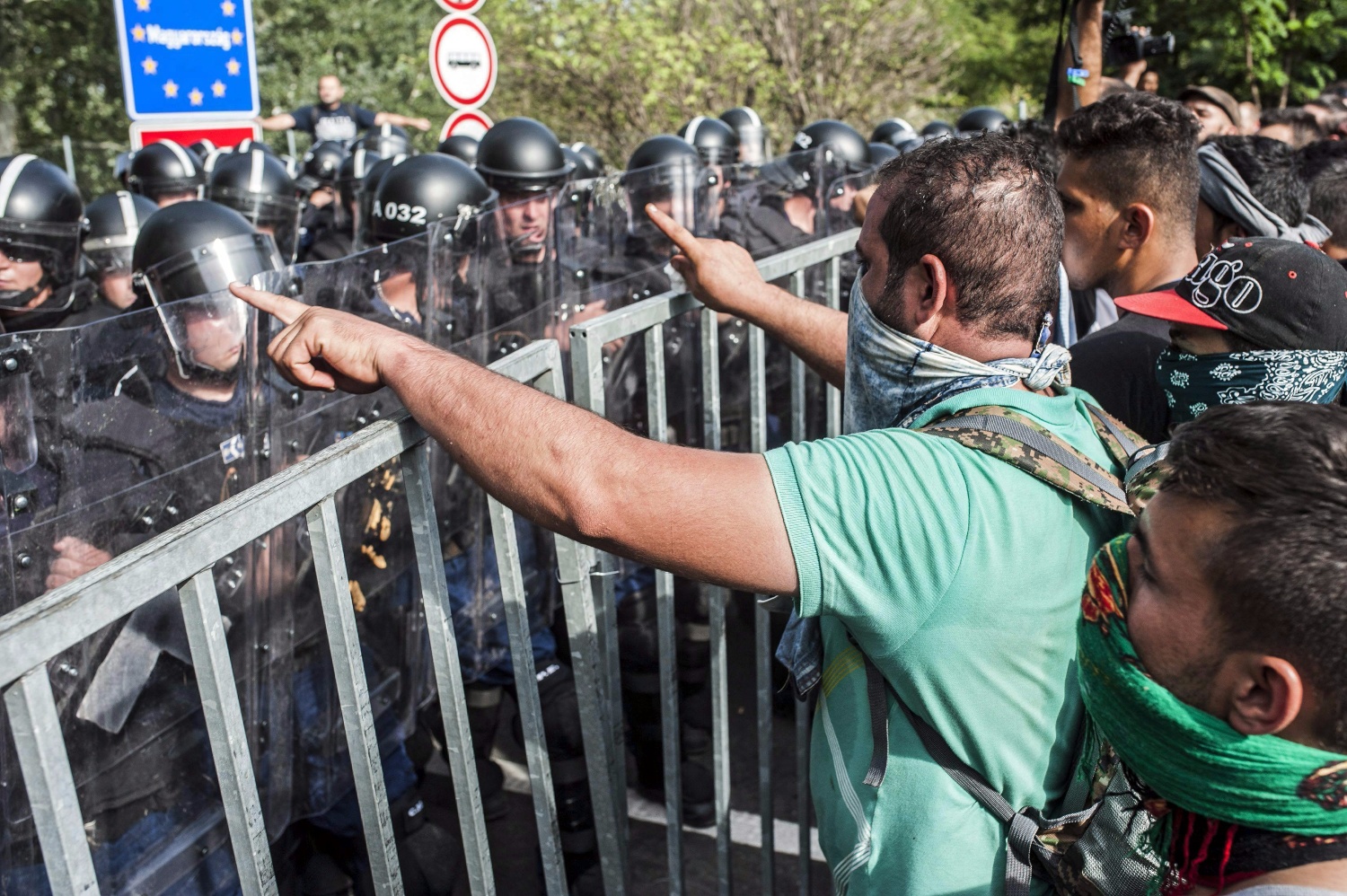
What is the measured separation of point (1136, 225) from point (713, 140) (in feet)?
19.5

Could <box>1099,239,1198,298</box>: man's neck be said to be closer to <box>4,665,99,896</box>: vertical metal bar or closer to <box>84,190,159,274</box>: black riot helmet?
<box>4,665,99,896</box>: vertical metal bar

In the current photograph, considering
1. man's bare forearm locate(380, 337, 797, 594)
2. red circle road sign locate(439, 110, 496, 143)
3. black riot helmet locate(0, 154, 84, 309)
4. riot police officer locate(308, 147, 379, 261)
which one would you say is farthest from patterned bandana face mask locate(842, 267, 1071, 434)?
red circle road sign locate(439, 110, 496, 143)

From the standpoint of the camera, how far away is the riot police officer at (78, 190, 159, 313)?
5340mm

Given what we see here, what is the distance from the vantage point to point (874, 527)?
1.57m

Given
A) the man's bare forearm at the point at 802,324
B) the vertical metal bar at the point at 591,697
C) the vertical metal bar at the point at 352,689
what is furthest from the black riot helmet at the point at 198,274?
the man's bare forearm at the point at 802,324

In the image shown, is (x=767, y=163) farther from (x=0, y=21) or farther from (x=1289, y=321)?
(x=0, y=21)

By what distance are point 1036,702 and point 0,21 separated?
26679 mm

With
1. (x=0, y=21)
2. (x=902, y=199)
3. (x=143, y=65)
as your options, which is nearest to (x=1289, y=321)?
(x=902, y=199)

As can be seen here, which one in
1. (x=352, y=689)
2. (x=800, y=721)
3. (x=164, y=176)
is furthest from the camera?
(x=164, y=176)

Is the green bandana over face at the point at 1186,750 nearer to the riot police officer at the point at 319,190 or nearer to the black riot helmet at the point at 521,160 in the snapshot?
the black riot helmet at the point at 521,160

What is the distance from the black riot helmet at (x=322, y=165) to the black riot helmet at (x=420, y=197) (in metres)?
4.38

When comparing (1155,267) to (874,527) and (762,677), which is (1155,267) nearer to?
(762,677)

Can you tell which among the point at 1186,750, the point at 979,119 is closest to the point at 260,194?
the point at 1186,750

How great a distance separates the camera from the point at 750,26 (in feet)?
61.7
